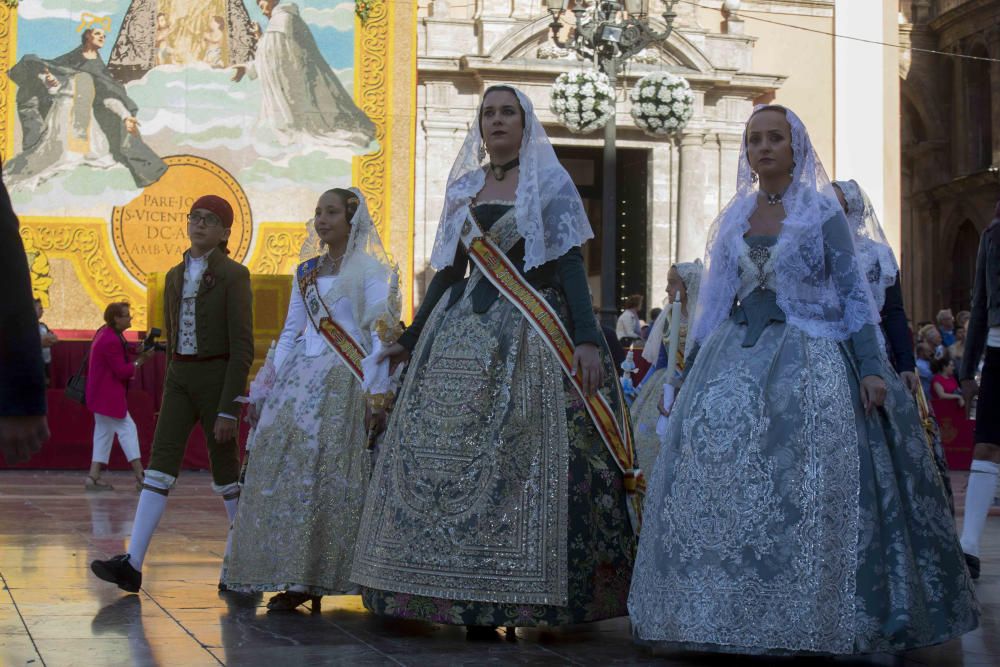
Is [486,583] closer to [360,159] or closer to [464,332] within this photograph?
[464,332]

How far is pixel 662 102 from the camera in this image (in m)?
12.5

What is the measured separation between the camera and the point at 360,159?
17.7 meters

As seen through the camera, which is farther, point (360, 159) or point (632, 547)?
point (360, 159)

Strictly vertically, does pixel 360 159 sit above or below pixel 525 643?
above

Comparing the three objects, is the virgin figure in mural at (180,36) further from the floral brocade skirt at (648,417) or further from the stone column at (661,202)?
the floral brocade skirt at (648,417)

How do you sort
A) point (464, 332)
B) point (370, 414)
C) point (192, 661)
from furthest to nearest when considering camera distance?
1. point (370, 414)
2. point (464, 332)
3. point (192, 661)

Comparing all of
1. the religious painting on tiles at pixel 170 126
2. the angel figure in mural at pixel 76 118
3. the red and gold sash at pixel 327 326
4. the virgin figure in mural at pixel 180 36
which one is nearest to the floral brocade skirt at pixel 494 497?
the red and gold sash at pixel 327 326

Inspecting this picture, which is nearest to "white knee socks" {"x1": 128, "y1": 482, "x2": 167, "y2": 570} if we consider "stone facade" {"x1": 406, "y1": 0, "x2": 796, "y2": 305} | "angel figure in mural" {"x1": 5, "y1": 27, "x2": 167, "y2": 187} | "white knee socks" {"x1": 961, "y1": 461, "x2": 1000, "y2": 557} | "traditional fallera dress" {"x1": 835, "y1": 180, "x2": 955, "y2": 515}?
"traditional fallera dress" {"x1": 835, "y1": 180, "x2": 955, "y2": 515}

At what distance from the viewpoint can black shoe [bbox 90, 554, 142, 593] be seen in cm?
521

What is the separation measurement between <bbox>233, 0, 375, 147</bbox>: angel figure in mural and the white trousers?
23.3ft

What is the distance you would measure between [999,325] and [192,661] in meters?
3.53

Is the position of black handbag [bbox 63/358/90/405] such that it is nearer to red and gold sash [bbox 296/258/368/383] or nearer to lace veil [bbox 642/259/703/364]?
lace veil [bbox 642/259/703/364]

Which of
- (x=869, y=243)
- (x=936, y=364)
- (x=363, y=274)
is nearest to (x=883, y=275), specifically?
(x=869, y=243)

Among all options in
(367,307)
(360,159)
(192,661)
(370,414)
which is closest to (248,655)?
(192,661)
